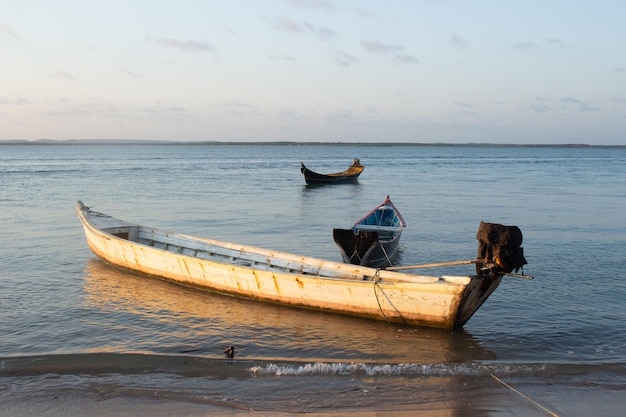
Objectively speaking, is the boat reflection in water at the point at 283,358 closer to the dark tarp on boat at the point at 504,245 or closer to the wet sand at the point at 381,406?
the wet sand at the point at 381,406

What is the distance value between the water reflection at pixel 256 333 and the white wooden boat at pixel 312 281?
257mm

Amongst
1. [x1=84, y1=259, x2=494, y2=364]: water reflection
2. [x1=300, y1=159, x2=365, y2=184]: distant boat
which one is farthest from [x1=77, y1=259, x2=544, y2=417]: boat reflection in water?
[x1=300, y1=159, x2=365, y2=184]: distant boat

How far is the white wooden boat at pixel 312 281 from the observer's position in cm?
976

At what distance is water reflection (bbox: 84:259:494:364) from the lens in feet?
31.0

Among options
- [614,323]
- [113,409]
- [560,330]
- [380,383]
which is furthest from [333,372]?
[614,323]

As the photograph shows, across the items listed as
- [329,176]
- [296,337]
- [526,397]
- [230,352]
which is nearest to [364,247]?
[296,337]

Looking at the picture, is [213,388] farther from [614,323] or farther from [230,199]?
[230,199]

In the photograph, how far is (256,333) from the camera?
10.3 metres

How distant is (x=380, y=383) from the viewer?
27.1 feet

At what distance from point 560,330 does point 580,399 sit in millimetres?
3095

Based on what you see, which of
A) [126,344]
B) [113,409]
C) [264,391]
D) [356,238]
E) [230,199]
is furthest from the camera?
[230,199]

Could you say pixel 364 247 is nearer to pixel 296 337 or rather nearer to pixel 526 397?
pixel 296 337

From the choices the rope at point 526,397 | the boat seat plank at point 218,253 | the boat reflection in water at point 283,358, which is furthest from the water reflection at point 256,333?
the boat seat plank at point 218,253

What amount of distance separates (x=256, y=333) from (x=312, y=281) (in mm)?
1420
